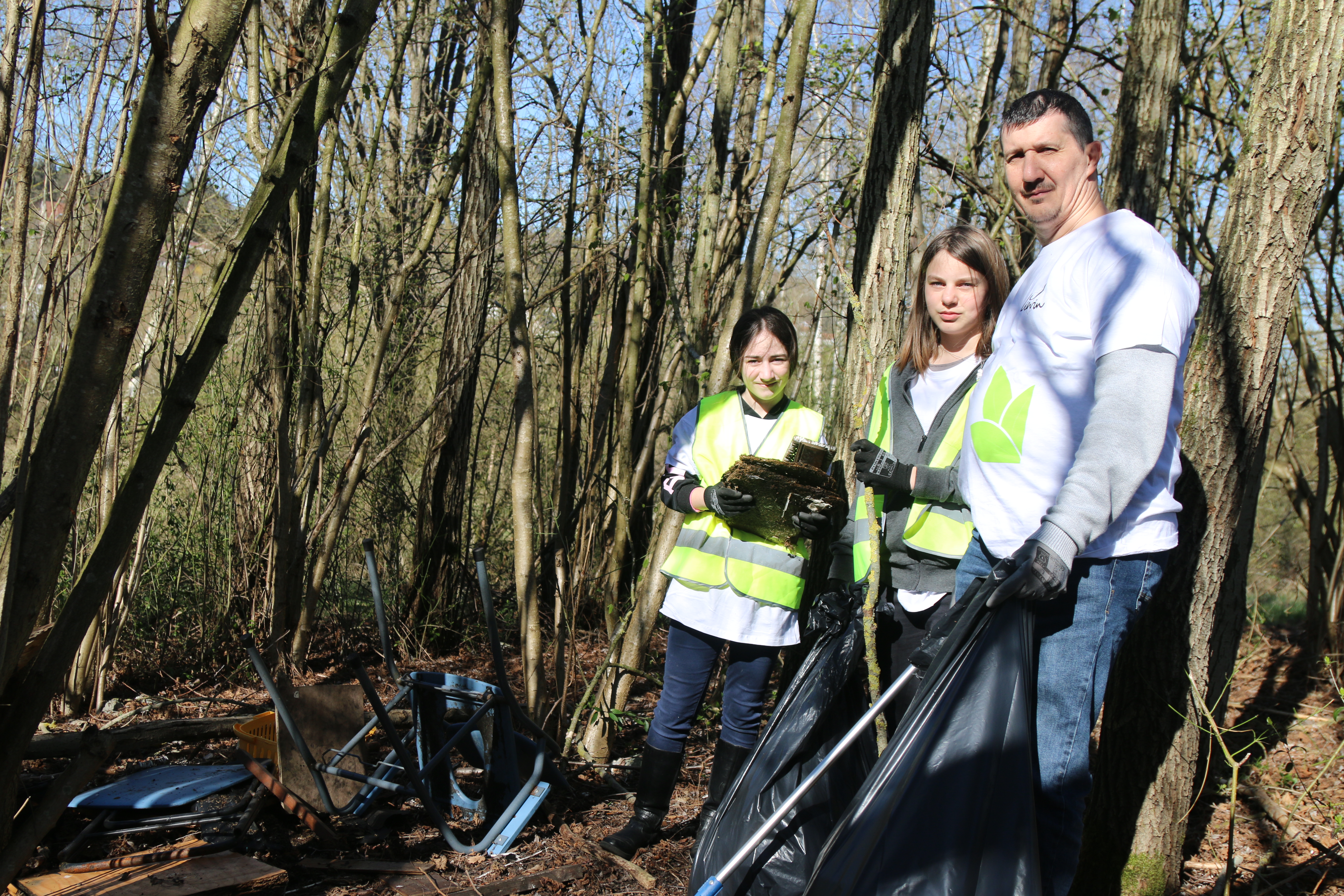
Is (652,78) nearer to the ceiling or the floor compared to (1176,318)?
nearer to the ceiling

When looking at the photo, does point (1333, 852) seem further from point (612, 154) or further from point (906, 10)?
point (612, 154)

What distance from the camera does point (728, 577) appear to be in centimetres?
263

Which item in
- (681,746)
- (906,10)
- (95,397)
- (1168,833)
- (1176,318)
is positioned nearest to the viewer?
(1176,318)

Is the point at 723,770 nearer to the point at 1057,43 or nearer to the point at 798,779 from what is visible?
the point at 798,779

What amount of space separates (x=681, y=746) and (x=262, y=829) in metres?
1.37

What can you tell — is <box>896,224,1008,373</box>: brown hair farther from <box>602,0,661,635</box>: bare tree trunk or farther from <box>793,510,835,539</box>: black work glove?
<box>602,0,661,635</box>: bare tree trunk

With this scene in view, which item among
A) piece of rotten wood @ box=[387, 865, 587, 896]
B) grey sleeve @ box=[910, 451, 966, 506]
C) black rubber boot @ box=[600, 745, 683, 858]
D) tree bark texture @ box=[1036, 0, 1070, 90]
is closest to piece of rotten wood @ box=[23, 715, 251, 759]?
piece of rotten wood @ box=[387, 865, 587, 896]

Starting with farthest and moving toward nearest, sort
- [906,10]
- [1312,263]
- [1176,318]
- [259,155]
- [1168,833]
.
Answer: [1312,263]
[259,155]
[906,10]
[1168,833]
[1176,318]

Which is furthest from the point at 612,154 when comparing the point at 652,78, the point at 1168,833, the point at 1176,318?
the point at 1168,833

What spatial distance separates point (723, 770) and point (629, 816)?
636 mm

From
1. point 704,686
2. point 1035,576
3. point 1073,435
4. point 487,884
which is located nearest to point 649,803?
point 704,686

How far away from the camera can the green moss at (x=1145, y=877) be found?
7.94 feet

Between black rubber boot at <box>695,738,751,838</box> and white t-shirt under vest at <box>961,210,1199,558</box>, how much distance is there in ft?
3.90

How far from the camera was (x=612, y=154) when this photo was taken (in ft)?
14.2
